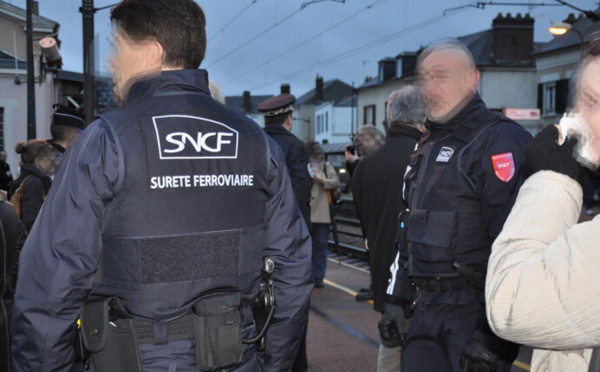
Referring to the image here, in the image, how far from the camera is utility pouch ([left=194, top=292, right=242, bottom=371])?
207cm

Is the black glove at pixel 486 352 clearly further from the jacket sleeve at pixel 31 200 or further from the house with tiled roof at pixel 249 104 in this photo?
the house with tiled roof at pixel 249 104

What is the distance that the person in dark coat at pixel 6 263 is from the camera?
2971 mm

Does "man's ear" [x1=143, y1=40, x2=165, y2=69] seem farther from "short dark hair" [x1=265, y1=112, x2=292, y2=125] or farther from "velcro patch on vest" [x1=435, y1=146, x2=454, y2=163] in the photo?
"short dark hair" [x1=265, y1=112, x2=292, y2=125]

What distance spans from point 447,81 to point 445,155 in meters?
0.45

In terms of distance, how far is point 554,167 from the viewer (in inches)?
57.8

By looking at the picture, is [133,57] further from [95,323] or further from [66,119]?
[66,119]

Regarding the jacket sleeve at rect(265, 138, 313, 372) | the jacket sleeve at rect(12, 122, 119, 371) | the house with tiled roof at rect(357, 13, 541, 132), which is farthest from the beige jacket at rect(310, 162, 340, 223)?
the house with tiled roof at rect(357, 13, 541, 132)

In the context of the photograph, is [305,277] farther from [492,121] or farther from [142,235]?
[492,121]

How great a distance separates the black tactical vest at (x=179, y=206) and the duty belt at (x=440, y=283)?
3.18ft

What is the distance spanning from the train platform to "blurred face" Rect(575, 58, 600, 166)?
4236 mm

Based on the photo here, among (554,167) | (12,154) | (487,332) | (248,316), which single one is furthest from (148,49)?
(12,154)

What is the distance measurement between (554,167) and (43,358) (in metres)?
1.57

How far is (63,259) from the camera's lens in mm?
1933

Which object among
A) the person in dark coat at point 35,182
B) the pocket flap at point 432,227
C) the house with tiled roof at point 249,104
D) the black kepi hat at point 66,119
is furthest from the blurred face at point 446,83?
the house with tiled roof at point 249,104
